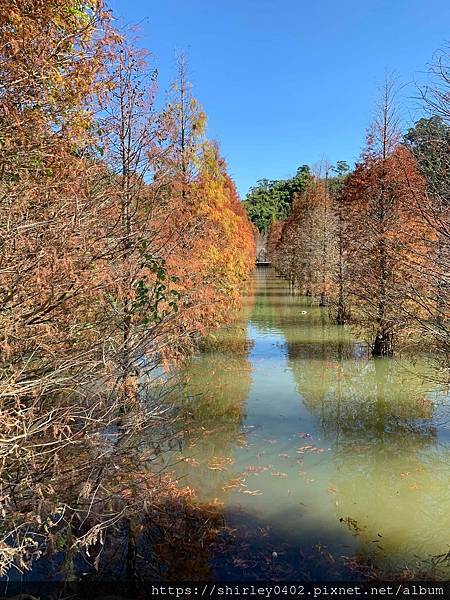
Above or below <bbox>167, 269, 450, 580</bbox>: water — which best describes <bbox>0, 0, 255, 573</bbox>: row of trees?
above

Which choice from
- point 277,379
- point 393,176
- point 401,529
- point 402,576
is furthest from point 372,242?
point 402,576

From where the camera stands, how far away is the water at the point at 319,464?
5.10 meters

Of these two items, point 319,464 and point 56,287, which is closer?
point 56,287

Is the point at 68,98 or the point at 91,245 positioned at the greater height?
the point at 68,98

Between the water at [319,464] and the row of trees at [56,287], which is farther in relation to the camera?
the water at [319,464]

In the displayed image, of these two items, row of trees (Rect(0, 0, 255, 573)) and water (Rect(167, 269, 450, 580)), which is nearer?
row of trees (Rect(0, 0, 255, 573))

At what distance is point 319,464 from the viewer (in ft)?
23.9

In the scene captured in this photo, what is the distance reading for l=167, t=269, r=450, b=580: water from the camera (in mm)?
5102

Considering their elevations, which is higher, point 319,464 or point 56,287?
point 56,287

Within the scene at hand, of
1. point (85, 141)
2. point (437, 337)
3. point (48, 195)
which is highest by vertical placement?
point (85, 141)

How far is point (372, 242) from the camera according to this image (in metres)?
13.6

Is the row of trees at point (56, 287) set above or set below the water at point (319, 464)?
above

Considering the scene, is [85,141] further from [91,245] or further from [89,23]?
[91,245]

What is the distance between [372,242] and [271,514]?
945cm
